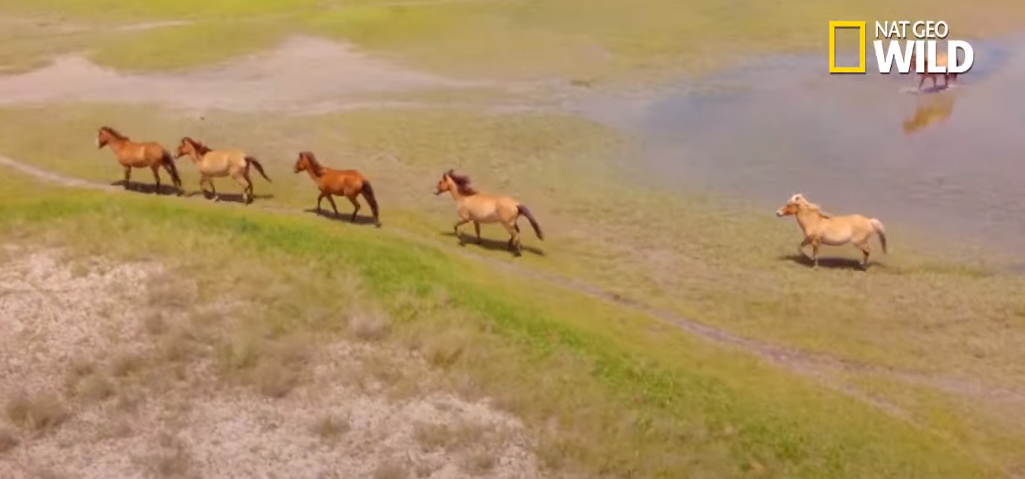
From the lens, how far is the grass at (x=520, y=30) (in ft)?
110

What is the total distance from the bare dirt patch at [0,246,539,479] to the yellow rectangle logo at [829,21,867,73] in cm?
2122

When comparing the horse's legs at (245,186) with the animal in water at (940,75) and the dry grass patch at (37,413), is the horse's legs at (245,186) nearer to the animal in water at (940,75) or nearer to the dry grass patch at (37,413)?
the dry grass patch at (37,413)

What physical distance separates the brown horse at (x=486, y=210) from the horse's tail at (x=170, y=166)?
18.0ft

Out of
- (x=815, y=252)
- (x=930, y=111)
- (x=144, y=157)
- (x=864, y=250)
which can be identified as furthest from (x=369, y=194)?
(x=930, y=111)

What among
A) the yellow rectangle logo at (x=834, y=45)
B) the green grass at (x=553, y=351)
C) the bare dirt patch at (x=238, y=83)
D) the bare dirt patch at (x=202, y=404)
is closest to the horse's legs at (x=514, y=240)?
the green grass at (x=553, y=351)

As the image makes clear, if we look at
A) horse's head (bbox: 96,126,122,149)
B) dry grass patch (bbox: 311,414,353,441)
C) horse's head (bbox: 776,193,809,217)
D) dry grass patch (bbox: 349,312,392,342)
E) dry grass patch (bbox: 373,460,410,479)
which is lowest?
dry grass patch (bbox: 373,460,410,479)

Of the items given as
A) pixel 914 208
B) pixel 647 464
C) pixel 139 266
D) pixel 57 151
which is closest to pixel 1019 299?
pixel 914 208

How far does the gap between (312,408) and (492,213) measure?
640 centimetres

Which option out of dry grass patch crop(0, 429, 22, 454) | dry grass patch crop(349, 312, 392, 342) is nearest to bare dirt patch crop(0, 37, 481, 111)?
dry grass patch crop(349, 312, 392, 342)

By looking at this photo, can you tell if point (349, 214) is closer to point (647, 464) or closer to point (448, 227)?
point (448, 227)

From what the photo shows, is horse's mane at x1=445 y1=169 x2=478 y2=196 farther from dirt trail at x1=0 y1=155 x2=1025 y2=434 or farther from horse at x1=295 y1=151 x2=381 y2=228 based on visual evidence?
horse at x1=295 y1=151 x2=381 y2=228

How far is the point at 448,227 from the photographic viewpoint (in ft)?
68.6

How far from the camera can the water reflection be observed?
27641 mm

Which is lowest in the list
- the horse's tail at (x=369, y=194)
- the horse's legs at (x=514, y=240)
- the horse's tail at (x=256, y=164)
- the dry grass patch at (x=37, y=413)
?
the dry grass patch at (x=37, y=413)
